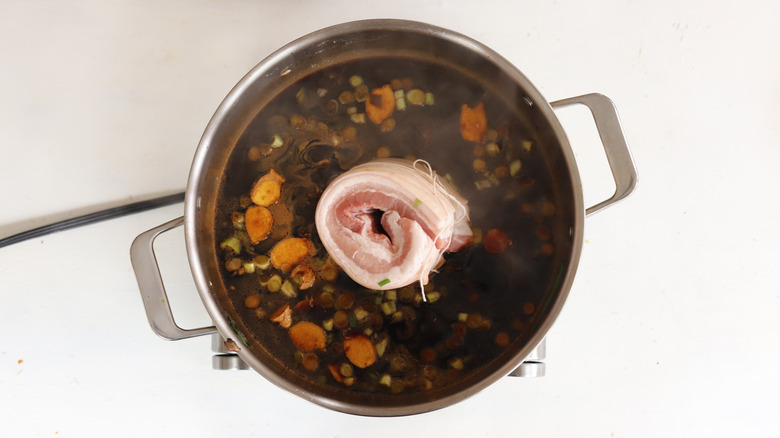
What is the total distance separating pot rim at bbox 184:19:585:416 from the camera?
97cm

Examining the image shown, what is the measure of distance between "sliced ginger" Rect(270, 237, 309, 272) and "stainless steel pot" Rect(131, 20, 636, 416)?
0.13m

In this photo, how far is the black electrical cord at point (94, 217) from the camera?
1.24m

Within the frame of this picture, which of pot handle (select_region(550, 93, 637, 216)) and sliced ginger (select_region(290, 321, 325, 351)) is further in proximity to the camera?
sliced ginger (select_region(290, 321, 325, 351))

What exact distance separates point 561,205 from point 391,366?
498 mm

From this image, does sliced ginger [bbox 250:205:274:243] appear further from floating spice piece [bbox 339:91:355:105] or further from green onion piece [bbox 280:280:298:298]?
floating spice piece [bbox 339:91:355:105]

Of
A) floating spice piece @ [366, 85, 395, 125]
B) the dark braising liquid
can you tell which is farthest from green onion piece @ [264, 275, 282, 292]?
floating spice piece @ [366, 85, 395, 125]

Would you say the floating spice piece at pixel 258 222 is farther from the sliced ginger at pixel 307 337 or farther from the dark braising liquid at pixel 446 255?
the sliced ginger at pixel 307 337

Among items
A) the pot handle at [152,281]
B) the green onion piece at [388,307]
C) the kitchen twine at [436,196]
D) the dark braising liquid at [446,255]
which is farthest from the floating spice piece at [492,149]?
the pot handle at [152,281]

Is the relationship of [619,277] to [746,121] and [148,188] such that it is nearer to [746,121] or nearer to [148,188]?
[746,121]

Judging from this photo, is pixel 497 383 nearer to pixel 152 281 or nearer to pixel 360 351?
pixel 360 351

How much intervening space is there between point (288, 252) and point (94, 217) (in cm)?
51

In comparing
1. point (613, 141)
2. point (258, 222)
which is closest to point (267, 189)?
point (258, 222)

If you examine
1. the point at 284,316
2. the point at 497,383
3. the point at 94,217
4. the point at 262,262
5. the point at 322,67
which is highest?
the point at 322,67

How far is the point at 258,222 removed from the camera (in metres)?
1.12
